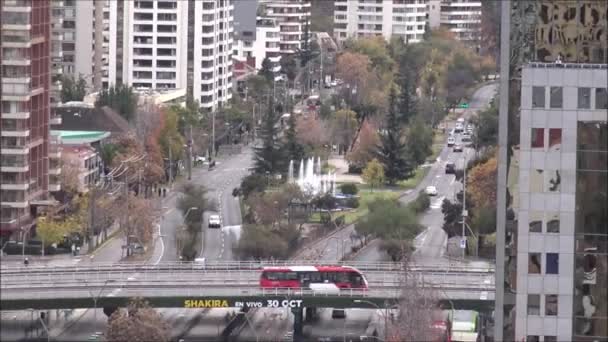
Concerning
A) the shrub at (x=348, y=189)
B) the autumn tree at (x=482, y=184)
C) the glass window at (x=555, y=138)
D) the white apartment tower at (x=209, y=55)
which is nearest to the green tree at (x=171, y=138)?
the shrub at (x=348, y=189)

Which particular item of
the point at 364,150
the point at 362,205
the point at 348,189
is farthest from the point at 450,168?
the point at 362,205

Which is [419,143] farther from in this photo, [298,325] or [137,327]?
[137,327]

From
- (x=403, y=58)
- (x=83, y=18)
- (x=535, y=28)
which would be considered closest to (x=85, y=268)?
(x=535, y=28)

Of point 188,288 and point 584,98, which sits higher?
point 584,98

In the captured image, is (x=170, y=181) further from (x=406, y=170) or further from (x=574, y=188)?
(x=574, y=188)

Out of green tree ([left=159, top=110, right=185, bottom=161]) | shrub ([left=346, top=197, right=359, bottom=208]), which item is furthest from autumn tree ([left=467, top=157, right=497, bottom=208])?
green tree ([left=159, top=110, right=185, bottom=161])
